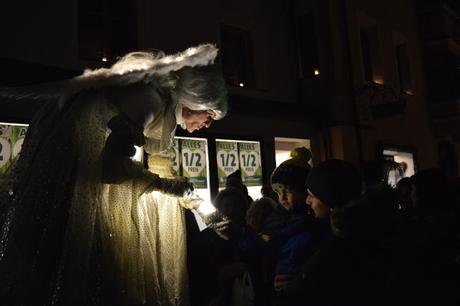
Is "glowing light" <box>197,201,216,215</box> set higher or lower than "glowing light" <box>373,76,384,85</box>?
lower

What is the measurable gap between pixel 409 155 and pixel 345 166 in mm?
12002

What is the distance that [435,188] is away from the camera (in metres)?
2.84

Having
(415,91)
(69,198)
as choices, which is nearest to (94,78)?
(69,198)

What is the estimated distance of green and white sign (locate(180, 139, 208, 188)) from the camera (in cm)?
697

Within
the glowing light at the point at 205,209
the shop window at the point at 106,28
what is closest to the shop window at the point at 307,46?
the shop window at the point at 106,28

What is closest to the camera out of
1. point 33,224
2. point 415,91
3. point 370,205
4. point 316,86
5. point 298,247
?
point 33,224

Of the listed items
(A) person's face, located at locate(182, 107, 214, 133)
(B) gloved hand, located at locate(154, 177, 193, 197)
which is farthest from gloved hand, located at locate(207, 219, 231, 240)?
(A) person's face, located at locate(182, 107, 214, 133)

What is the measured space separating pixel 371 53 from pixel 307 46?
9.03 ft

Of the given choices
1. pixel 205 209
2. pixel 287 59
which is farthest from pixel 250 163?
pixel 205 209

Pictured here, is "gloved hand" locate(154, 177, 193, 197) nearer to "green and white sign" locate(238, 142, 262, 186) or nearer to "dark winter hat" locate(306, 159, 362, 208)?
"dark winter hat" locate(306, 159, 362, 208)

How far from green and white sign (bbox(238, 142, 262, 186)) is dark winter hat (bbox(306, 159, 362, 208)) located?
5718 mm

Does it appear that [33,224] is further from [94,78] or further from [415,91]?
[415,91]

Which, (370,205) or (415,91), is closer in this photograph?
(370,205)

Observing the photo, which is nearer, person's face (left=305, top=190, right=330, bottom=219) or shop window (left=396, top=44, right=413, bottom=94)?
person's face (left=305, top=190, right=330, bottom=219)
